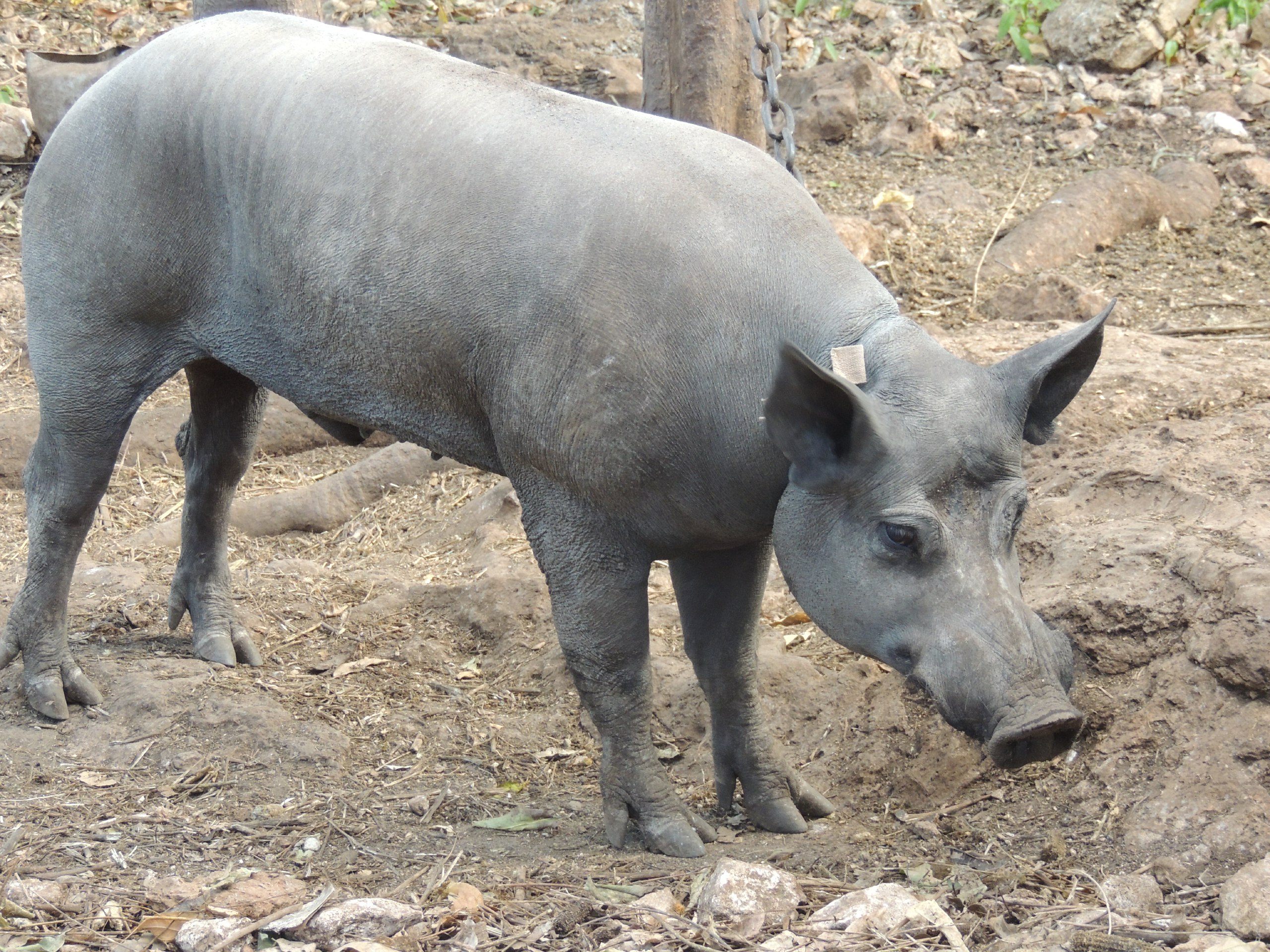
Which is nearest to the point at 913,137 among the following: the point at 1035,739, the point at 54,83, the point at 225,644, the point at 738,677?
the point at 54,83

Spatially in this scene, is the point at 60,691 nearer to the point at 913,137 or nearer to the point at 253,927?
the point at 253,927

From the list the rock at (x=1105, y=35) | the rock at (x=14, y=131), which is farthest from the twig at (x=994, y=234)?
the rock at (x=14, y=131)

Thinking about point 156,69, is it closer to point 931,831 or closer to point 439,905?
point 439,905

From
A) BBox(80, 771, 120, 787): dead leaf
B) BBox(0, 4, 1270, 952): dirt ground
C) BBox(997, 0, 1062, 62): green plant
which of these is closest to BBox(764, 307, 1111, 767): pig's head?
BBox(0, 4, 1270, 952): dirt ground

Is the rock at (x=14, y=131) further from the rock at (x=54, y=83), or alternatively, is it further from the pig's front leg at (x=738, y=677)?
the pig's front leg at (x=738, y=677)

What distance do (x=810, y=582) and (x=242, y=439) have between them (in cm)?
265

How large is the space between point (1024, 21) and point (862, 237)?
391 cm

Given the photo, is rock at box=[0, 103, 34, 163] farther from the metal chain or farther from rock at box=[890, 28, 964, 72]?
the metal chain

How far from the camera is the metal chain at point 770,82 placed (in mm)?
3973

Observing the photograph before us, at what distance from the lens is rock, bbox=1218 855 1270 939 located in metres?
2.87

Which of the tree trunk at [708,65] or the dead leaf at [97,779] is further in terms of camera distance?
the tree trunk at [708,65]

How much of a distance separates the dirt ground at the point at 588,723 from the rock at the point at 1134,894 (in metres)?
0.03

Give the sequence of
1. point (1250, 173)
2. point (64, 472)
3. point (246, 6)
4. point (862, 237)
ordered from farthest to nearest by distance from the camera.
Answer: point (1250, 173), point (862, 237), point (246, 6), point (64, 472)

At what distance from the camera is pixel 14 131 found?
9.45 m
